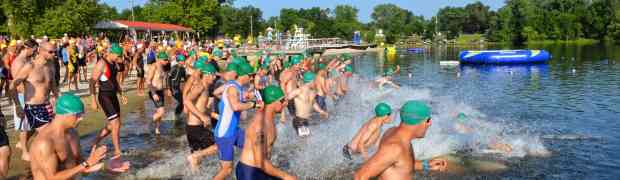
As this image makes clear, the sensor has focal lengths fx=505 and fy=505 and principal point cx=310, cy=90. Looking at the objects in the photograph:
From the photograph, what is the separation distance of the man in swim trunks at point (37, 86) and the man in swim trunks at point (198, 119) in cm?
189

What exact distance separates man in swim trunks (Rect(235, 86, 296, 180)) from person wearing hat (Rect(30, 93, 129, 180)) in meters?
1.12

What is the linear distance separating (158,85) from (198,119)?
12.2 feet

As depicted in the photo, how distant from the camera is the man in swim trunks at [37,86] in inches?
271

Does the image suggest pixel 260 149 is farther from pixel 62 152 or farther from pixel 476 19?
pixel 476 19

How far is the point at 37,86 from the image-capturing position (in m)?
7.04

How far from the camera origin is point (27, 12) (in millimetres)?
28703

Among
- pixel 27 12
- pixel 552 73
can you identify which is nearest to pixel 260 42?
pixel 27 12

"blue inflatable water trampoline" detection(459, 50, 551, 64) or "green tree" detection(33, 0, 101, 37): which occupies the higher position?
"green tree" detection(33, 0, 101, 37)

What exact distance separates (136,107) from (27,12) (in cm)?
1883

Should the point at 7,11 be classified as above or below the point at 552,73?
above

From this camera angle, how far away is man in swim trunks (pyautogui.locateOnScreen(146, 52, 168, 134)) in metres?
9.95

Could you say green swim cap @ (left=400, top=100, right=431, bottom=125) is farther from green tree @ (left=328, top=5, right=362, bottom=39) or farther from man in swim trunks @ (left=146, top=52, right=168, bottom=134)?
green tree @ (left=328, top=5, right=362, bottom=39)

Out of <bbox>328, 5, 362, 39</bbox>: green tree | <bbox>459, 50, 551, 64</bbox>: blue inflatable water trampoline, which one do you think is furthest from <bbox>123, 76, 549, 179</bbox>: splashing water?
<bbox>328, 5, 362, 39</bbox>: green tree

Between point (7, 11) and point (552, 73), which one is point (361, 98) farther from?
point (7, 11)
